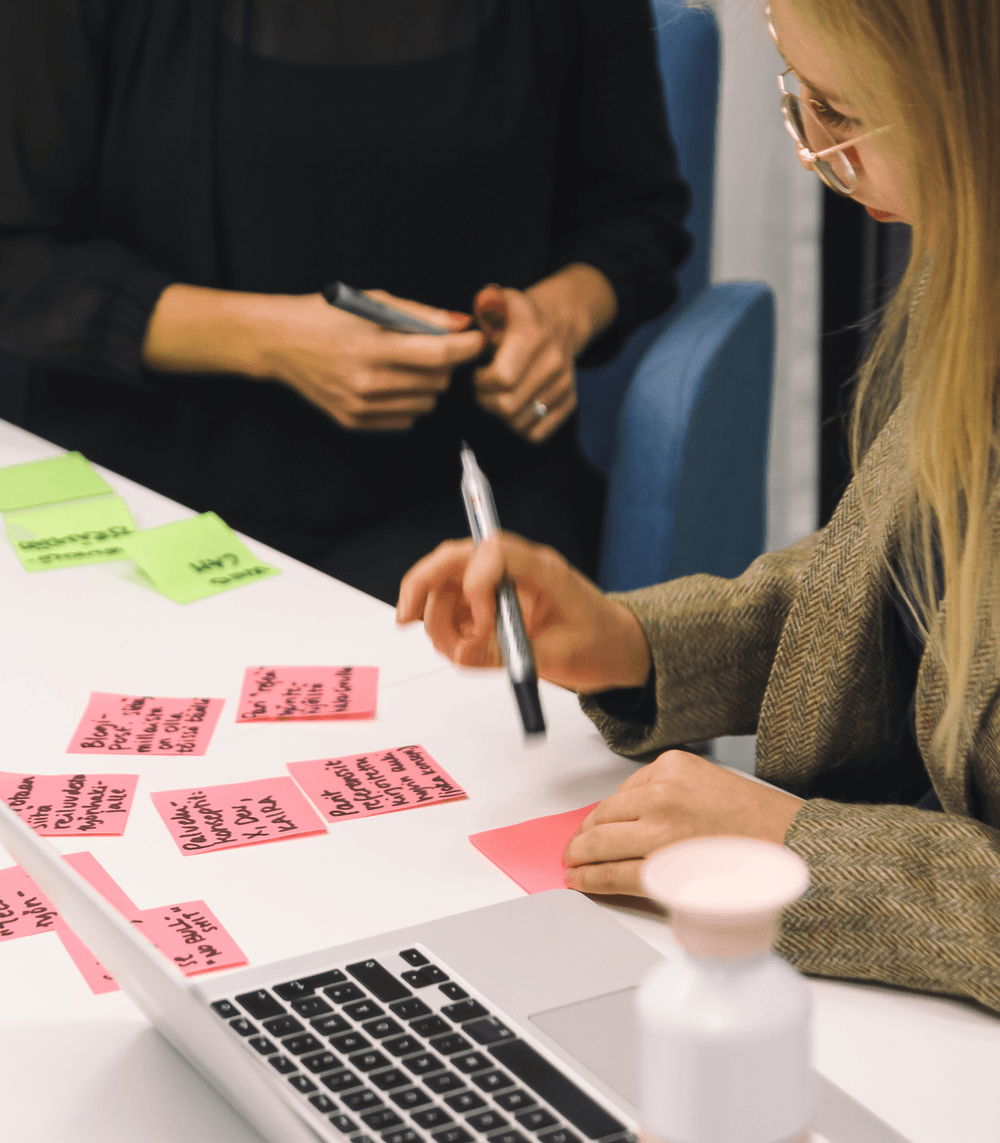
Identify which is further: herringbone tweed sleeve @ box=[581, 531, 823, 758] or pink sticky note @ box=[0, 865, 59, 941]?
herringbone tweed sleeve @ box=[581, 531, 823, 758]

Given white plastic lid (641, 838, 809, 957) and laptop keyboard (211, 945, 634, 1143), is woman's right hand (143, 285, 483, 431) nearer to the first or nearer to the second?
laptop keyboard (211, 945, 634, 1143)

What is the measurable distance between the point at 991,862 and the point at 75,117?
1365 millimetres

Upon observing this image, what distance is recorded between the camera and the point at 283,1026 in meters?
0.50

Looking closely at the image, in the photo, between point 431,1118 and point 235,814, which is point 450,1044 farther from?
point 235,814

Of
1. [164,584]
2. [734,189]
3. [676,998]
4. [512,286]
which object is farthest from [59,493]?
[734,189]

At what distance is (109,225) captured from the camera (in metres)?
1.63

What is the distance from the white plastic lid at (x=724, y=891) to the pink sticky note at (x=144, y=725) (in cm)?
55

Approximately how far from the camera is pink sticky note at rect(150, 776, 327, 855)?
703 millimetres

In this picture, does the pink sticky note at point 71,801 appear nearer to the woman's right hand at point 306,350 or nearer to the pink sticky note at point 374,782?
the pink sticky note at point 374,782

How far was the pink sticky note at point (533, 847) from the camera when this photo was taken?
68 centimetres

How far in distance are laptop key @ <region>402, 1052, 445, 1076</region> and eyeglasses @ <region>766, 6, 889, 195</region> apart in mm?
489

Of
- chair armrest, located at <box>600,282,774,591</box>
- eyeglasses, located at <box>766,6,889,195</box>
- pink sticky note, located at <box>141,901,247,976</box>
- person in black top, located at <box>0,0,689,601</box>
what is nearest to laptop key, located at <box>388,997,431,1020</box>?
pink sticky note, located at <box>141,901,247,976</box>

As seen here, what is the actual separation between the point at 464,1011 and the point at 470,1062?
0.03 metres

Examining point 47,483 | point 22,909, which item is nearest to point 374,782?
point 22,909
